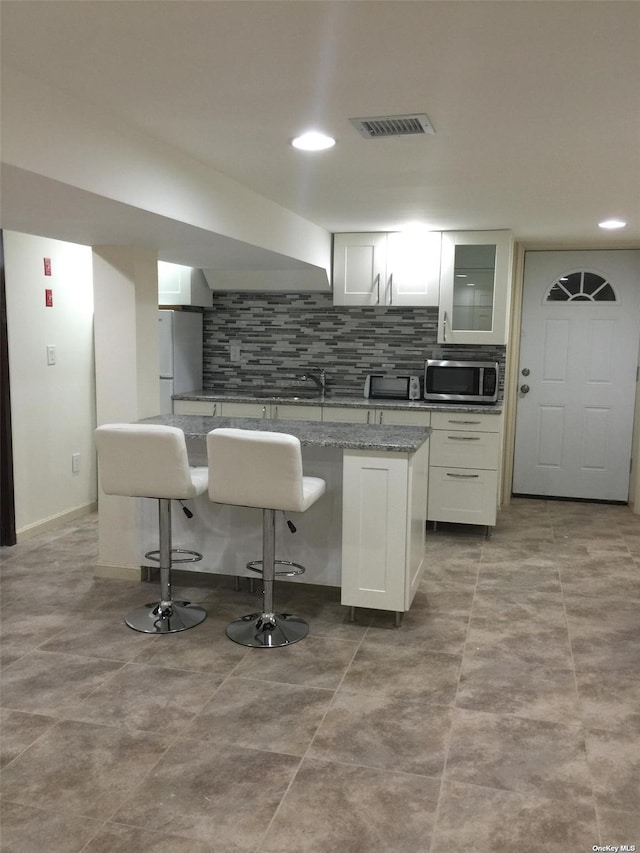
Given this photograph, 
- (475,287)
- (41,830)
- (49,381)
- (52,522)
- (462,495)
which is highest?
(475,287)

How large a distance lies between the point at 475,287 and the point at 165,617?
10.2 ft

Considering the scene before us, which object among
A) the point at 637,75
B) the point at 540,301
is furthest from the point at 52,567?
the point at 540,301

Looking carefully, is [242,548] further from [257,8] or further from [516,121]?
[257,8]

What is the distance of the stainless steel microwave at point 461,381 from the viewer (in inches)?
195

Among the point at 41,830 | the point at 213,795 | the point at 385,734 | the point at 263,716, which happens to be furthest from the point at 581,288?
the point at 41,830

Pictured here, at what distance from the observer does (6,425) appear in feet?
14.3

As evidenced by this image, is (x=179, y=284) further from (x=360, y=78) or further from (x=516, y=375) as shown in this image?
(x=360, y=78)

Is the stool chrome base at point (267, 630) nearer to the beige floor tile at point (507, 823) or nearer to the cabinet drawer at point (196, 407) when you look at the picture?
the beige floor tile at point (507, 823)

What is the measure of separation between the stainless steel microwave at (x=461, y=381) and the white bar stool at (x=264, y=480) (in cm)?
212

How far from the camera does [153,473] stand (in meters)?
3.09

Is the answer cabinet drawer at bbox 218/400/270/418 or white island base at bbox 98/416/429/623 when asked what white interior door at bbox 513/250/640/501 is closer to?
cabinet drawer at bbox 218/400/270/418

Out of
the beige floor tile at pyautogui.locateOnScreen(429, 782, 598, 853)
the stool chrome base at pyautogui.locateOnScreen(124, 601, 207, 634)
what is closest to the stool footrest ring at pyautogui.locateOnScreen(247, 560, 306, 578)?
the stool chrome base at pyautogui.locateOnScreen(124, 601, 207, 634)

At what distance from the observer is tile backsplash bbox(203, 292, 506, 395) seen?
18.0ft

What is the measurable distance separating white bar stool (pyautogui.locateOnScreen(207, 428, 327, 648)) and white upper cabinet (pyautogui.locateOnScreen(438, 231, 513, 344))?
2.32 meters
